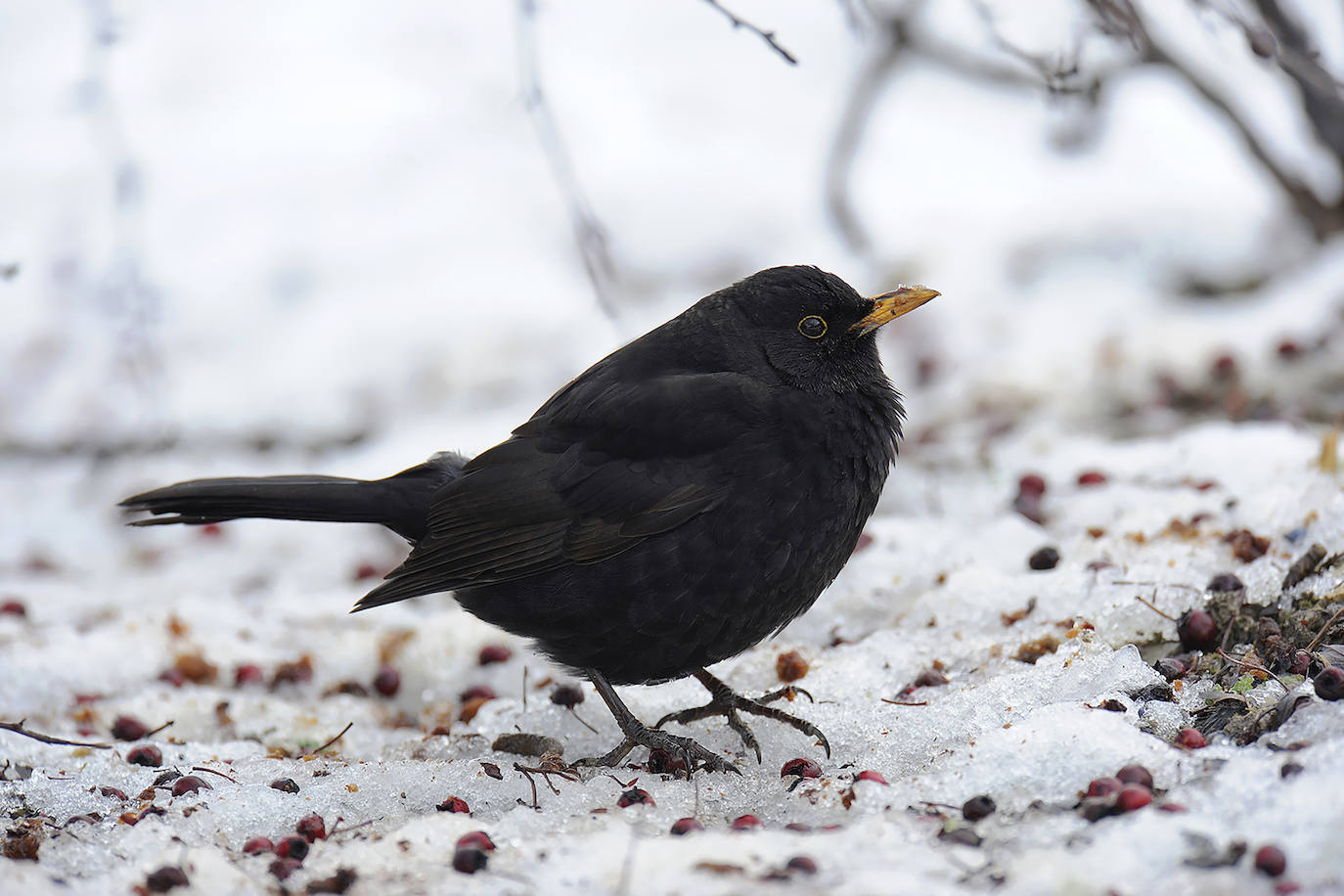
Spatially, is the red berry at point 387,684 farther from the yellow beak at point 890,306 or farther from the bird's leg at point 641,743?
the yellow beak at point 890,306

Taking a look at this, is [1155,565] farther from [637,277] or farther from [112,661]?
[637,277]

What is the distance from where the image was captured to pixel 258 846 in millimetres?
2670

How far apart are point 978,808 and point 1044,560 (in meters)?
1.68

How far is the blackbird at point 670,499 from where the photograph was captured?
10.5 feet

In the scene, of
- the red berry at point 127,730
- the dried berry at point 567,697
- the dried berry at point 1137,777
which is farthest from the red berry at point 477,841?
the red berry at point 127,730

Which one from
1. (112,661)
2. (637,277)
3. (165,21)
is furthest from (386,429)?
(165,21)

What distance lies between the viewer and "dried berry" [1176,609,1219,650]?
335cm

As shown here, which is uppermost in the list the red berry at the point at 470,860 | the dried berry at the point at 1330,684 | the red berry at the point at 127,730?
the dried berry at the point at 1330,684

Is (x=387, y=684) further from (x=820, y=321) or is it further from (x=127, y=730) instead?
(x=820, y=321)

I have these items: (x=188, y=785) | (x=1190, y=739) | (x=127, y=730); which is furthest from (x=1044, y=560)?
(x=127, y=730)

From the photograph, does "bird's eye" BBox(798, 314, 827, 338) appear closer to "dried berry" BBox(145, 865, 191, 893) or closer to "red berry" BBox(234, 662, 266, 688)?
"dried berry" BBox(145, 865, 191, 893)

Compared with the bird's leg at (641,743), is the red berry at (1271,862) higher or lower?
higher

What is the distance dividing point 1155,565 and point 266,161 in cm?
739

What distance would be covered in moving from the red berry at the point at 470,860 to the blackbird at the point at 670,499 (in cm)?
83
